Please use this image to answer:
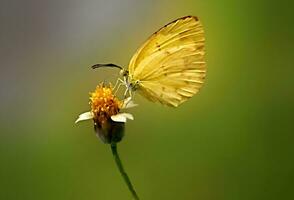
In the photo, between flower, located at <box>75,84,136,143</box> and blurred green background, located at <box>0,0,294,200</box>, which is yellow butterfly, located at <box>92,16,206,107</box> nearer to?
flower, located at <box>75,84,136,143</box>

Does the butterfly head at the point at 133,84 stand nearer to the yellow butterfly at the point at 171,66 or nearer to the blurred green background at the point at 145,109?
the yellow butterfly at the point at 171,66

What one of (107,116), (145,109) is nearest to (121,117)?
(107,116)

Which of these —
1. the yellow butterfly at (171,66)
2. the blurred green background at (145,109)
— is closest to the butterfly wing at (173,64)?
the yellow butterfly at (171,66)

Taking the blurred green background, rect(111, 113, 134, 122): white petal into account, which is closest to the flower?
rect(111, 113, 134, 122): white petal

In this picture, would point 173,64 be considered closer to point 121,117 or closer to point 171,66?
point 171,66
